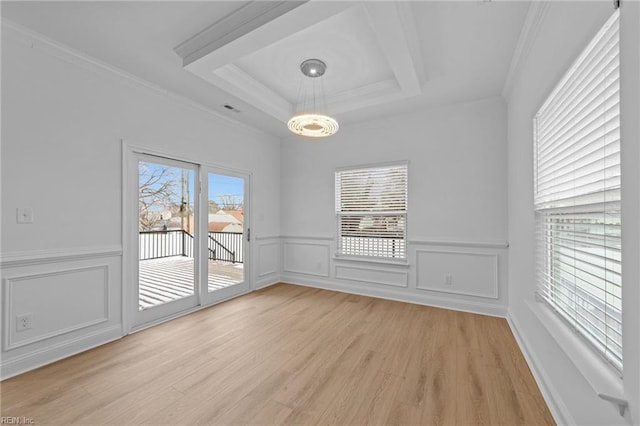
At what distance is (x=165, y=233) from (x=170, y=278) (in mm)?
594

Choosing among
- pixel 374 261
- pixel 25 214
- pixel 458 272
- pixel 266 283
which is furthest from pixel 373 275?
pixel 25 214

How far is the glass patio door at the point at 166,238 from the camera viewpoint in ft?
10.1

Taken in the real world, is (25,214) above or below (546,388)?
above

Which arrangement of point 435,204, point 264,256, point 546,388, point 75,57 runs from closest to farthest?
1. point 546,388
2. point 75,57
3. point 435,204
4. point 264,256

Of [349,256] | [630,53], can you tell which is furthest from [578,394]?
[349,256]

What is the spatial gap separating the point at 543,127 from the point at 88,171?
4.01 metres

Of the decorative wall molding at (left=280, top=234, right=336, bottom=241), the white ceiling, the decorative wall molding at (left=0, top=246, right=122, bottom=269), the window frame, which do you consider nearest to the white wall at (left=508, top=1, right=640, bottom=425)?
the white ceiling

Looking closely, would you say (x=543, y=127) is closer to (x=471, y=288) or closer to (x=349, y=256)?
(x=471, y=288)

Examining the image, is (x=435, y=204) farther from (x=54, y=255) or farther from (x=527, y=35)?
(x=54, y=255)

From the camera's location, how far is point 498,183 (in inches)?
135

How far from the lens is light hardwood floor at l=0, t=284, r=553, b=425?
172 centimetres

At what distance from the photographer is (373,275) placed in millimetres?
4234

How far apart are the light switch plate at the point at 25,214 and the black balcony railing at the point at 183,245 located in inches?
36.8

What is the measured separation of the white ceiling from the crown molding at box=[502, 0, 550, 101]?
6cm
